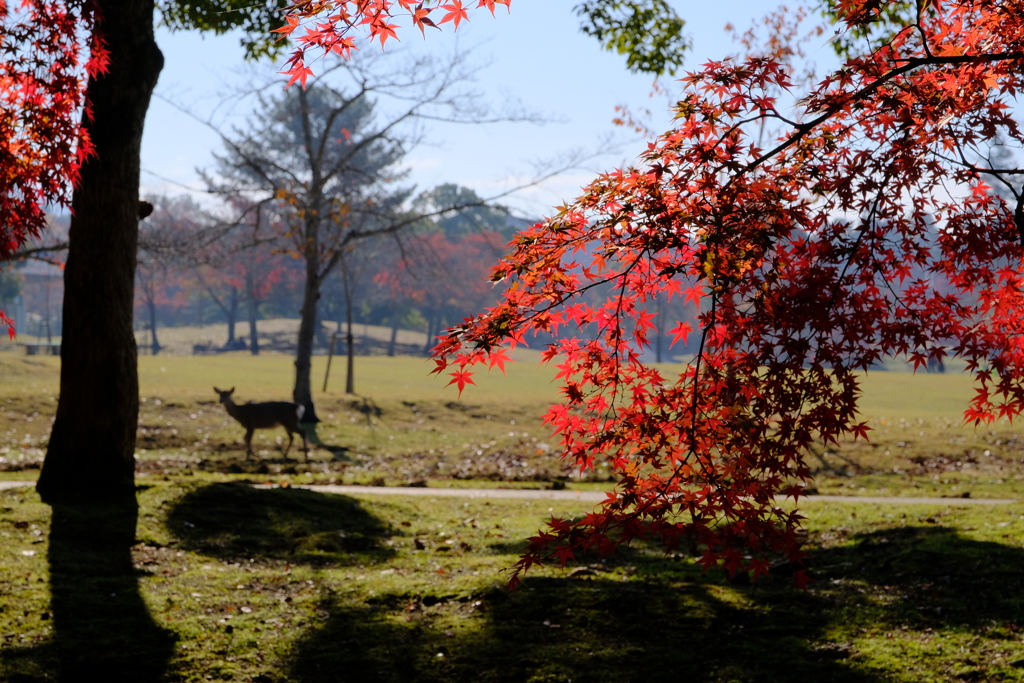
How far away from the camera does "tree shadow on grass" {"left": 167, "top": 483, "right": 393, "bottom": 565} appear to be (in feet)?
26.7

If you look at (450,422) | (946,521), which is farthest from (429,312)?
(946,521)

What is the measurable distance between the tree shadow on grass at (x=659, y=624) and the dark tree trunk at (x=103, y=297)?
162 inches

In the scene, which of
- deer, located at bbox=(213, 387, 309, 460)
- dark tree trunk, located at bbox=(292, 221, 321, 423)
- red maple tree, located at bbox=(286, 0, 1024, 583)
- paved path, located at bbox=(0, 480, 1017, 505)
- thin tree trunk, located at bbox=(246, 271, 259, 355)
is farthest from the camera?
thin tree trunk, located at bbox=(246, 271, 259, 355)

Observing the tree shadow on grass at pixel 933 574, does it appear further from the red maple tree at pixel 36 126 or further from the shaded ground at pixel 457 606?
the red maple tree at pixel 36 126

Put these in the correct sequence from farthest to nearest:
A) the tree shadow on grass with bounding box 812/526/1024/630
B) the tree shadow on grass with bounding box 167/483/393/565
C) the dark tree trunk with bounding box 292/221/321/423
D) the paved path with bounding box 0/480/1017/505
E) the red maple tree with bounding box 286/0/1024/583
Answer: the dark tree trunk with bounding box 292/221/321/423, the paved path with bounding box 0/480/1017/505, the tree shadow on grass with bounding box 167/483/393/565, the tree shadow on grass with bounding box 812/526/1024/630, the red maple tree with bounding box 286/0/1024/583

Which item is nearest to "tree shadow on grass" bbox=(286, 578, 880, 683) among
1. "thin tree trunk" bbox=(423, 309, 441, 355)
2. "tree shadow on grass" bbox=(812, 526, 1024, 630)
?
"tree shadow on grass" bbox=(812, 526, 1024, 630)

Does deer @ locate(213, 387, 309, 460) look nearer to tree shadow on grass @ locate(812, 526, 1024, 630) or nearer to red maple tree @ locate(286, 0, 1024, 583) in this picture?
tree shadow on grass @ locate(812, 526, 1024, 630)

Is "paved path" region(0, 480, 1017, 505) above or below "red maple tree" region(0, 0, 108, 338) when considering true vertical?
below

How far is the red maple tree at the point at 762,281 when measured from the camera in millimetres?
4164

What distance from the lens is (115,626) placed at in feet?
18.5

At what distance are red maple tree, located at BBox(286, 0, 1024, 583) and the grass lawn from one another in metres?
1.24

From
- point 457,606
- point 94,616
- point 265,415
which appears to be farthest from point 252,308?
point 457,606

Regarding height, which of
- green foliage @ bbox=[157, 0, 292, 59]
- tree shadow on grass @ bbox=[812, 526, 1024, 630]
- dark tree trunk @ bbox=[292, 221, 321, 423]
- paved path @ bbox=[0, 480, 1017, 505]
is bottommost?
paved path @ bbox=[0, 480, 1017, 505]

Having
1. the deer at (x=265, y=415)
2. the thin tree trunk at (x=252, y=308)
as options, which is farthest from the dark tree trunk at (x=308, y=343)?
the thin tree trunk at (x=252, y=308)
